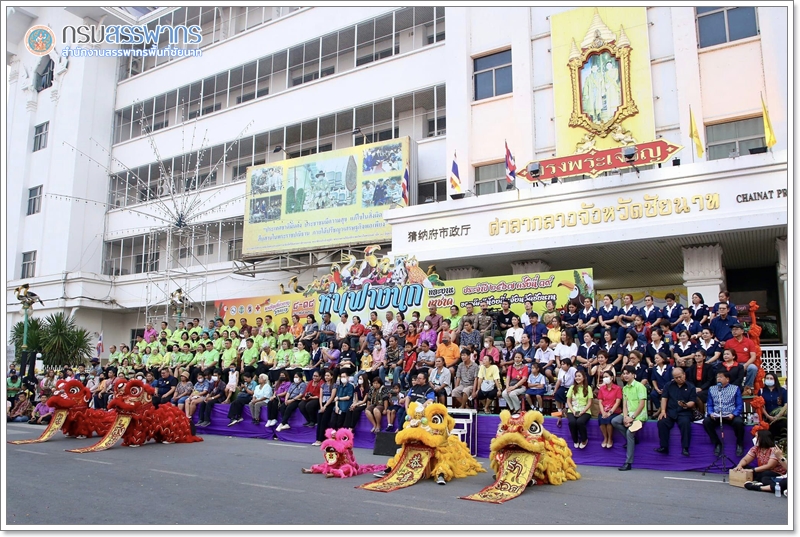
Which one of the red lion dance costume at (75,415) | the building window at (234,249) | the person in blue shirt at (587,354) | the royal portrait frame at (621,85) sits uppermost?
the royal portrait frame at (621,85)

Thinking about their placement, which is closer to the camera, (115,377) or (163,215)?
(115,377)

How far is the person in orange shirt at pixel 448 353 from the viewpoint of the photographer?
1398 centimetres

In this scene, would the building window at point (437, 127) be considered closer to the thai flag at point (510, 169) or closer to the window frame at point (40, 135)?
the thai flag at point (510, 169)

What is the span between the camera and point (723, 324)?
40.1 feet

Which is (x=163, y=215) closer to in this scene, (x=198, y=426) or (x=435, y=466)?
(x=198, y=426)

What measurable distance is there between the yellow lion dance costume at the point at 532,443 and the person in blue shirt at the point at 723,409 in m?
2.74

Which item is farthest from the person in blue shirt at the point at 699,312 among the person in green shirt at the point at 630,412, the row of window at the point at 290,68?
the row of window at the point at 290,68

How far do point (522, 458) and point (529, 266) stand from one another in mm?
10290

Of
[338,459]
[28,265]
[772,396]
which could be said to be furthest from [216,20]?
[772,396]

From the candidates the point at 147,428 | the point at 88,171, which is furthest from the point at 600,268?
the point at 88,171

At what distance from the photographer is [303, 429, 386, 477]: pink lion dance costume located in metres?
9.53

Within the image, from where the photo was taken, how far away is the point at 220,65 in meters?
30.0

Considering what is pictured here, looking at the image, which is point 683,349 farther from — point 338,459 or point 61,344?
point 61,344

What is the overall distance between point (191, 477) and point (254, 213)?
17.0 meters
